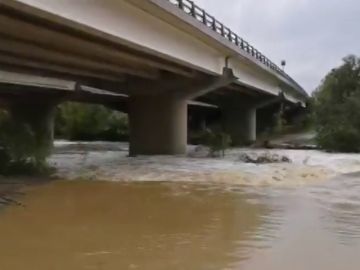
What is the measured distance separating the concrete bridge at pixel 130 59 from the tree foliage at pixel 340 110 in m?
5.44

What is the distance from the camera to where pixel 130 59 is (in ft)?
85.9

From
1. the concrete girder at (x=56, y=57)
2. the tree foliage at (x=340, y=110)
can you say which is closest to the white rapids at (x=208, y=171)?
the concrete girder at (x=56, y=57)

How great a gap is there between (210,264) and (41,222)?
199 inches

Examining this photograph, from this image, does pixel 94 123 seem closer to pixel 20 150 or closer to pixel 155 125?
pixel 155 125

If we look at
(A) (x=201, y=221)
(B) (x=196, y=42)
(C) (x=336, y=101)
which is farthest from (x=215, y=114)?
(A) (x=201, y=221)

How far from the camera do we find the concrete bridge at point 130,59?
18.4m

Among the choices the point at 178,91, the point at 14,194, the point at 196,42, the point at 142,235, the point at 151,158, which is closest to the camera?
the point at 142,235

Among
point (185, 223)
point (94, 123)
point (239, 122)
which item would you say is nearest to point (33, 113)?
point (239, 122)

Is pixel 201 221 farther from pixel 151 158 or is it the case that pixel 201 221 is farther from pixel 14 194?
pixel 151 158

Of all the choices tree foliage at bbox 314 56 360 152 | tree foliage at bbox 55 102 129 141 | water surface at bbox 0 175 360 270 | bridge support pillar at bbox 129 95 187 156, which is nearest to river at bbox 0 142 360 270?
water surface at bbox 0 175 360 270

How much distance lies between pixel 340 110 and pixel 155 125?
62.9 feet

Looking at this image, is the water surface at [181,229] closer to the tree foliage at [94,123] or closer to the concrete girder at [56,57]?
the concrete girder at [56,57]

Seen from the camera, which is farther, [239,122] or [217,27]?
[239,122]

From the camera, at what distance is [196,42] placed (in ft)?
93.9
